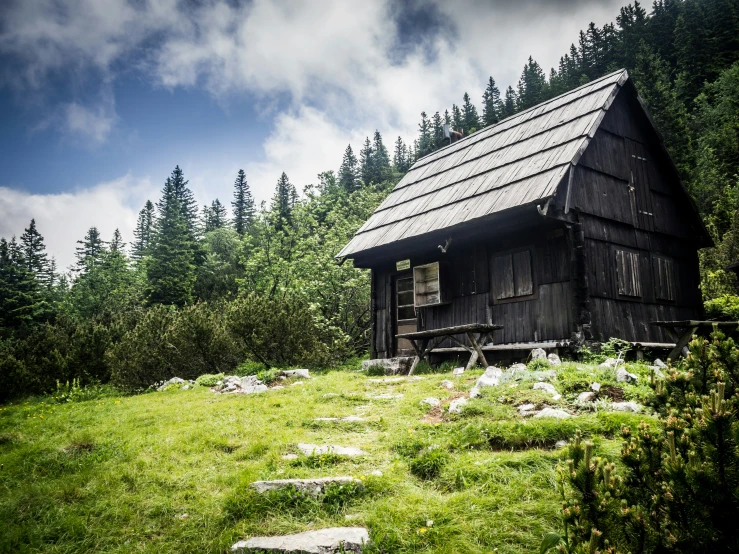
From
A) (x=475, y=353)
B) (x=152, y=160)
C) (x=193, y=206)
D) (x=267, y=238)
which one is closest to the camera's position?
(x=475, y=353)

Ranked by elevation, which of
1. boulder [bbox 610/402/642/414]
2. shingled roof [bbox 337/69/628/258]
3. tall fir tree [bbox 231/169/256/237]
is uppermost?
tall fir tree [bbox 231/169/256/237]

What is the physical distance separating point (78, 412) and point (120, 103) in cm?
A: 664

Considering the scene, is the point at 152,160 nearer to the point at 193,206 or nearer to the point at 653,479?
the point at 653,479

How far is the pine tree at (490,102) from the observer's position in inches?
2151

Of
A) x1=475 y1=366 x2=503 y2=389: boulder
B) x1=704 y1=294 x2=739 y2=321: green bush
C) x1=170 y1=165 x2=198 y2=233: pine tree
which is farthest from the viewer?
x1=170 y1=165 x2=198 y2=233: pine tree

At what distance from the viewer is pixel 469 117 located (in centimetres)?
6219

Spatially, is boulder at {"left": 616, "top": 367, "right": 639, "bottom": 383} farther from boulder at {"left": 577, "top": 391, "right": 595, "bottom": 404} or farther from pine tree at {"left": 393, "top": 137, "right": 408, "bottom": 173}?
pine tree at {"left": 393, "top": 137, "right": 408, "bottom": 173}

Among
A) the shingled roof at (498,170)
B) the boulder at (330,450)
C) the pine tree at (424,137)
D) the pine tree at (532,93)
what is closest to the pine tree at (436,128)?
the pine tree at (424,137)

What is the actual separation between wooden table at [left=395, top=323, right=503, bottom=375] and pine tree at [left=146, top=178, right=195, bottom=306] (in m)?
30.9

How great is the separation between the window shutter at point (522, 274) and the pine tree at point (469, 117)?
1399 inches

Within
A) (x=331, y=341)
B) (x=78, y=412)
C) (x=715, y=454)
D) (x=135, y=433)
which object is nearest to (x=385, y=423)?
(x=135, y=433)

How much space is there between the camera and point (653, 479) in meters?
2.42

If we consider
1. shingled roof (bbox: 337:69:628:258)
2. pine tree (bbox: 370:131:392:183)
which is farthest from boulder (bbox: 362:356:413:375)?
pine tree (bbox: 370:131:392:183)

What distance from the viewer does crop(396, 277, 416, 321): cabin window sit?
14648mm
